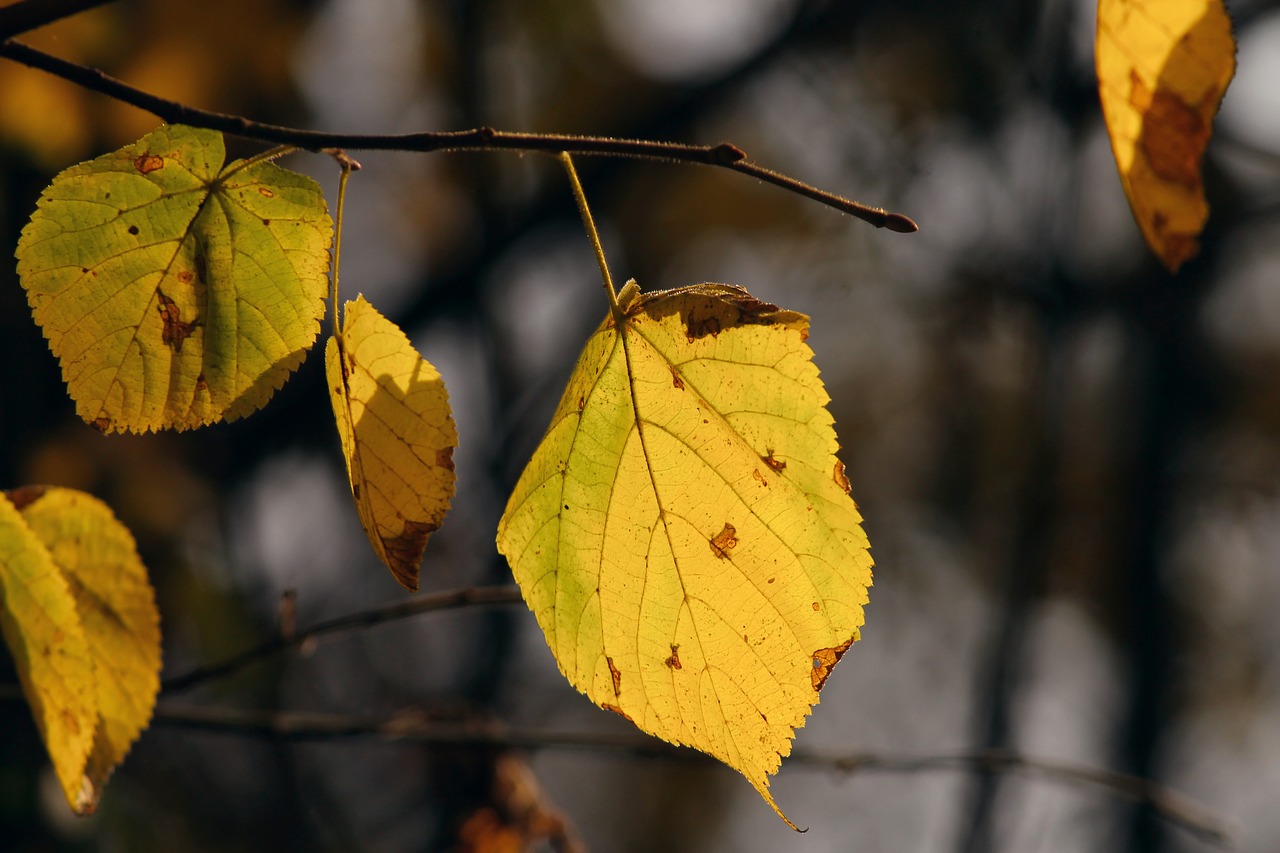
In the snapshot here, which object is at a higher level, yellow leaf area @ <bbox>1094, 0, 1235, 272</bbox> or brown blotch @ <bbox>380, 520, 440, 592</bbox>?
yellow leaf area @ <bbox>1094, 0, 1235, 272</bbox>

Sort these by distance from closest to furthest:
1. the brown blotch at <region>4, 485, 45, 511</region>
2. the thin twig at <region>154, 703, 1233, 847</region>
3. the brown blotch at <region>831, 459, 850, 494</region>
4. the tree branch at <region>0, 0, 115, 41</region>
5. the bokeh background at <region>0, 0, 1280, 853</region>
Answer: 1. the tree branch at <region>0, 0, 115, 41</region>
2. the brown blotch at <region>831, 459, 850, 494</region>
3. the brown blotch at <region>4, 485, 45, 511</region>
4. the thin twig at <region>154, 703, 1233, 847</region>
5. the bokeh background at <region>0, 0, 1280, 853</region>

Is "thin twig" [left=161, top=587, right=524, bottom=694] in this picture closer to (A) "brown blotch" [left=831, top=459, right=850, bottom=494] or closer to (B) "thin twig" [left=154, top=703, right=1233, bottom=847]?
(B) "thin twig" [left=154, top=703, right=1233, bottom=847]

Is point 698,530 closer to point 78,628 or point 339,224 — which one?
point 339,224

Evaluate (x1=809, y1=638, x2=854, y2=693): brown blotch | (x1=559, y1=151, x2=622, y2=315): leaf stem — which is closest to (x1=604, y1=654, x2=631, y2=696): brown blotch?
A: (x1=809, y1=638, x2=854, y2=693): brown blotch

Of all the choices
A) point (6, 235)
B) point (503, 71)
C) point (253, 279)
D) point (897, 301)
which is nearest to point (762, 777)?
point (253, 279)

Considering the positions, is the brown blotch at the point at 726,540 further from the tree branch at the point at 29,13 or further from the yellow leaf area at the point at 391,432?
the tree branch at the point at 29,13

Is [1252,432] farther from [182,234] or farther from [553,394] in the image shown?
[182,234]

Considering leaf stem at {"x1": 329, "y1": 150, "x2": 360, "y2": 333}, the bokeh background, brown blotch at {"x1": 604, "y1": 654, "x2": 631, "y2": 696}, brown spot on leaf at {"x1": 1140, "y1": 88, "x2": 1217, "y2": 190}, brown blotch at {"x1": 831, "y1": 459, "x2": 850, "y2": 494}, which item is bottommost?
the bokeh background
